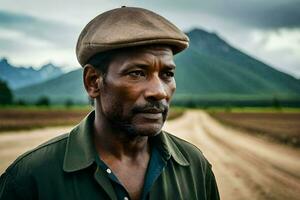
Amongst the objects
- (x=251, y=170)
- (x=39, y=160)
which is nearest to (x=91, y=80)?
(x=39, y=160)

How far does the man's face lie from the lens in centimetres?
215

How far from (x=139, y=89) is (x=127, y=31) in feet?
0.95

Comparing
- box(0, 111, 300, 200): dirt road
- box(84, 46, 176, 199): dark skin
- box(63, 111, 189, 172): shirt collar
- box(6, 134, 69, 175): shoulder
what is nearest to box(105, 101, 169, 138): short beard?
box(84, 46, 176, 199): dark skin

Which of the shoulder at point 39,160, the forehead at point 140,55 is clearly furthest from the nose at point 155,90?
the shoulder at point 39,160

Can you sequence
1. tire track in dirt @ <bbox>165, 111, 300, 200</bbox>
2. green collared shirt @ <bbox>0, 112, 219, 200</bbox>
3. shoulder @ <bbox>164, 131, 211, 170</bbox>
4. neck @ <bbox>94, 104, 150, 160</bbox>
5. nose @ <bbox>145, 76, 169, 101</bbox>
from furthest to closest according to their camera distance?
tire track in dirt @ <bbox>165, 111, 300, 200</bbox> → shoulder @ <bbox>164, 131, 211, 170</bbox> → neck @ <bbox>94, 104, 150, 160</bbox> → nose @ <bbox>145, 76, 169, 101</bbox> → green collared shirt @ <bbox>0, 112, 219, 200</bbox>

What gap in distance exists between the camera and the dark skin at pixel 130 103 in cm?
216

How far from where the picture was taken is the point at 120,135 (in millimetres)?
2314

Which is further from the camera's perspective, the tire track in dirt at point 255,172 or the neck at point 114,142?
the tire track in dirt at point 255,172

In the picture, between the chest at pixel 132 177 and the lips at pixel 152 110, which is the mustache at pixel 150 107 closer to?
the lips at pixel 152 110

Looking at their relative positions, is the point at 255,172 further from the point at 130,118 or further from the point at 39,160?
the point at 39,160

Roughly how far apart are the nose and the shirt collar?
33 centimetres

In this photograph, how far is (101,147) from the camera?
2324 millimetres

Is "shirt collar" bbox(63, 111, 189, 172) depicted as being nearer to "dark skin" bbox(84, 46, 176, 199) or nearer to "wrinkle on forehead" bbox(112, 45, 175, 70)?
"dark skin" bbox(84, 46, 176, 199)

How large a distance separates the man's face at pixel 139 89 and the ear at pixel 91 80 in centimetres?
10
